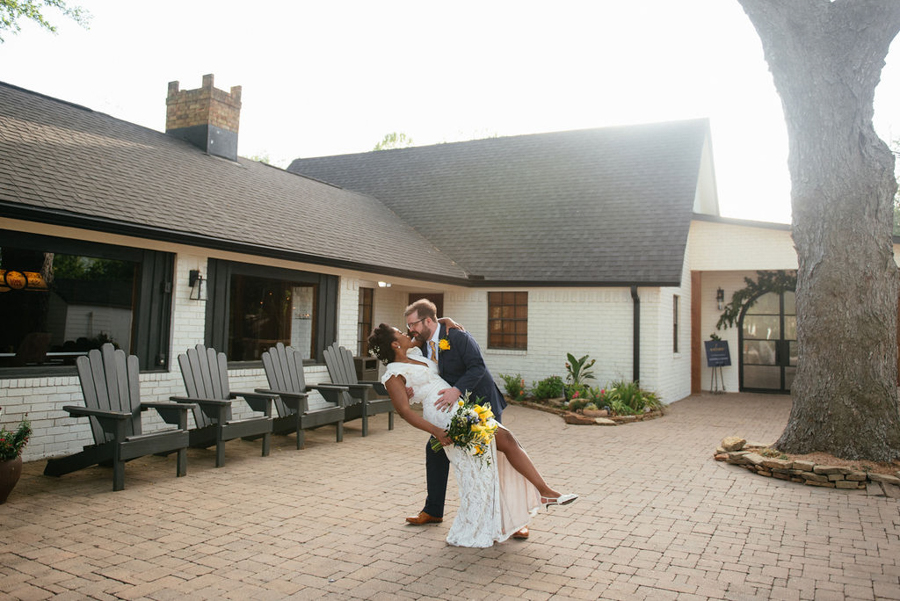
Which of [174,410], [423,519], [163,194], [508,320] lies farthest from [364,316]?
[423,519]

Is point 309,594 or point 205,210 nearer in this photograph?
point 309,594

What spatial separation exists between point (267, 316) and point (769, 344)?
1189 centimetres

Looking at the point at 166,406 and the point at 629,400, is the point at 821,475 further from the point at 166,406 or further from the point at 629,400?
the point at 166,406

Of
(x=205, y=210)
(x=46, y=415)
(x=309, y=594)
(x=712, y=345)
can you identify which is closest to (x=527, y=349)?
(x=712, y=345)

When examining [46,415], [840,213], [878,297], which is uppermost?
[840,213]

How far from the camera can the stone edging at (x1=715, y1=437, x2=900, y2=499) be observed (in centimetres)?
641

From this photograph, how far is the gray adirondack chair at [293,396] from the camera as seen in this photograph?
315 inches

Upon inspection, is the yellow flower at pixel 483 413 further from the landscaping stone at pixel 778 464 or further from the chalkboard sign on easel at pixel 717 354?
the chalkboard sign on easel at pixel 717 354

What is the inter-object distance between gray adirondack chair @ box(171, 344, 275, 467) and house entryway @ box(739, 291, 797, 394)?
1230 centimetres

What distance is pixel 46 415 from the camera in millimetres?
6828

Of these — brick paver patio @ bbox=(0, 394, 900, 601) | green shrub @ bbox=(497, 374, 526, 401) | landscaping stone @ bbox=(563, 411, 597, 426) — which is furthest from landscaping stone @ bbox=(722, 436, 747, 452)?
green shrub @ bbox=(497, 374, 526, 401)

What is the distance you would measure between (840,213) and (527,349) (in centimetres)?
754

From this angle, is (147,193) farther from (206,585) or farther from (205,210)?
(206,585)

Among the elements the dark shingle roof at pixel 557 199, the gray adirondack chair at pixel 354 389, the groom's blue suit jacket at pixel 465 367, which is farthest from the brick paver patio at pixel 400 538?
the dark shingle roof at pixel 557 199
